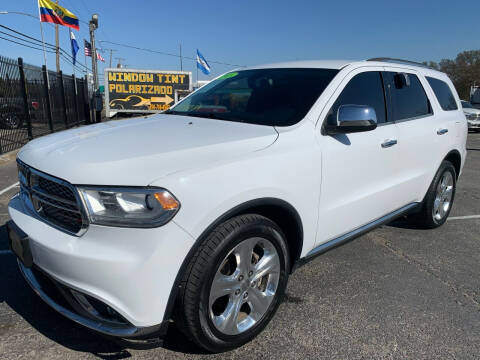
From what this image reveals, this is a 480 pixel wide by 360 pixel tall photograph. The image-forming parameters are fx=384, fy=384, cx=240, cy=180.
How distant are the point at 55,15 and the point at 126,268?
19.8m

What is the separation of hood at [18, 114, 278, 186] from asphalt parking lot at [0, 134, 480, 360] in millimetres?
887

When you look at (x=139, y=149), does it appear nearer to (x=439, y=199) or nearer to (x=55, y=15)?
(x=439, y=199)

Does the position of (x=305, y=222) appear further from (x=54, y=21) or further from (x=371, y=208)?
(x=54, y=21)

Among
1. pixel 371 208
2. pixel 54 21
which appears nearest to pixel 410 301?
pixel 371 208

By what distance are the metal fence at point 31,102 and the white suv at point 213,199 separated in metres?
8.29

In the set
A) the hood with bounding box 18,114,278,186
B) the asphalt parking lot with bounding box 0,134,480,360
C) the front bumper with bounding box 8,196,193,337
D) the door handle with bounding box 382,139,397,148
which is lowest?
the asphalt parking lot with bounding box 0,134,480,360

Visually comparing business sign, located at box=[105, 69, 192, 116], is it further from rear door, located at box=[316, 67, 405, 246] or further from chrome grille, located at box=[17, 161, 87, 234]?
chrome grille, located at box=[17, 161, 87, 234]

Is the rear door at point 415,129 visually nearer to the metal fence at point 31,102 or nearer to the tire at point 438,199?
the tire at point 438,199

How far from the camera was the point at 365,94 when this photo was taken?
3219mm

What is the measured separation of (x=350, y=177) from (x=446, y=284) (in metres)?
1.37

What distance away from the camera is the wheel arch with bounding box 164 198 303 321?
1.91 m

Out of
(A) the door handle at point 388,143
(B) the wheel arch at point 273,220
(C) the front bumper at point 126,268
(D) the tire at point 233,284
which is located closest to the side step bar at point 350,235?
(B) the wheel arch at point 273,220

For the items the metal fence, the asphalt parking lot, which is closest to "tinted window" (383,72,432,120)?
the asphalt parking lot

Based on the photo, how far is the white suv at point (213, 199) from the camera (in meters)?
1.83
